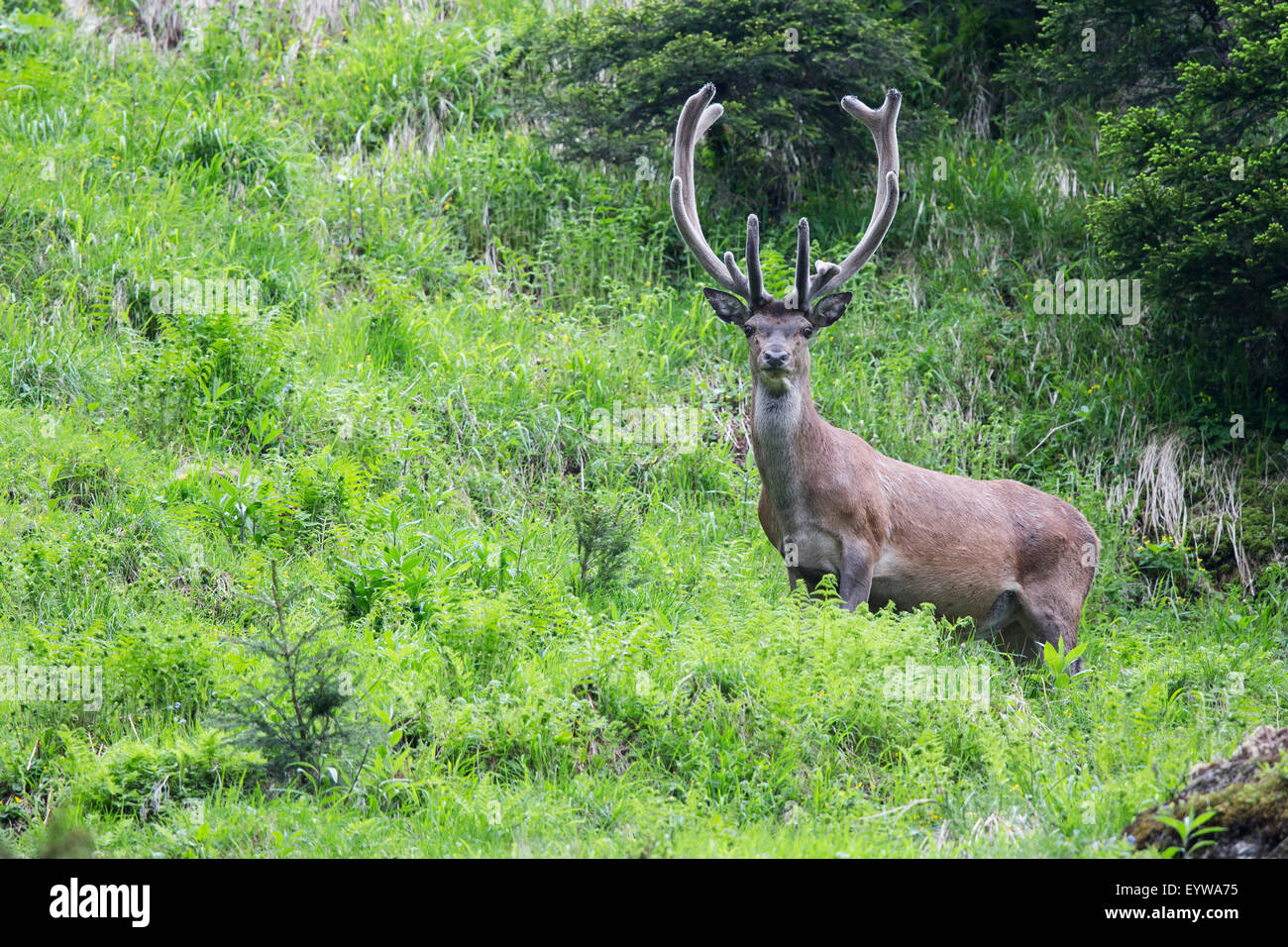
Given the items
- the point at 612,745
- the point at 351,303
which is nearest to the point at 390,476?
the point at 351,303

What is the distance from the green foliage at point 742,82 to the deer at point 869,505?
7.83 feet

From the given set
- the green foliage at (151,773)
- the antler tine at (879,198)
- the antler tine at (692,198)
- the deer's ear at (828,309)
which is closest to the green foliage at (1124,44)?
the antler tine at (879,198)

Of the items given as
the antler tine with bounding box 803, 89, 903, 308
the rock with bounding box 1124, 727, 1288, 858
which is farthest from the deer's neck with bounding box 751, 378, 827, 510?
the rock with bounding box 1124, 727, 1288, 858

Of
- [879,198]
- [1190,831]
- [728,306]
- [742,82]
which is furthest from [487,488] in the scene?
[1190,831]

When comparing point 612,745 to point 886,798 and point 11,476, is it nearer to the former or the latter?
point 886,798

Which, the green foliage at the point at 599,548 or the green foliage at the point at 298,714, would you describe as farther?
the green foliage at the point at 599,548

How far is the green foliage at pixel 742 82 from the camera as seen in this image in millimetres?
10969

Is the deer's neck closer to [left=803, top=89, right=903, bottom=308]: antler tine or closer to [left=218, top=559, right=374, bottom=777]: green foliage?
[left=803, top=89, right=903, bottom=308]: antler tine

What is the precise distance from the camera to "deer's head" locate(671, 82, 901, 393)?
291 inches

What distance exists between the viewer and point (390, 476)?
355 inches

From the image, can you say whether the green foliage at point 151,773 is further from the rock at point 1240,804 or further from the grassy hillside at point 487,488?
the rock at point 1240,804

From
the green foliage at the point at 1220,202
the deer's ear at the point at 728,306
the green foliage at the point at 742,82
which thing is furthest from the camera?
the green foliage at the point at 742,82

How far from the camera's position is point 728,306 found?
7766mm

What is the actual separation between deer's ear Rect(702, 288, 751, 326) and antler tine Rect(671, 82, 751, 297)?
0.09m
